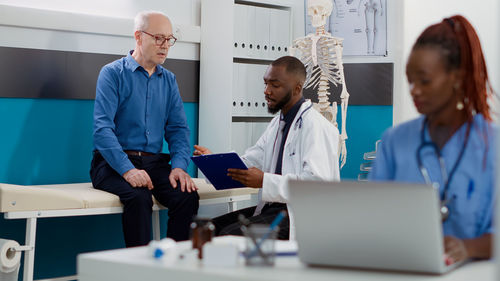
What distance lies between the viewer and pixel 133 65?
363 centimetres

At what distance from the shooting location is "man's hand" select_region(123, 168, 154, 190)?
337 centimetres

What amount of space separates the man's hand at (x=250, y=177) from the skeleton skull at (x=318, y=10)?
145 centimetres

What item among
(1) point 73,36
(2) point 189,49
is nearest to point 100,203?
(1) point 73,36

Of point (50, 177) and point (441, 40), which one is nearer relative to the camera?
point (441, 40)

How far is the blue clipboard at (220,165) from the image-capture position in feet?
9.95

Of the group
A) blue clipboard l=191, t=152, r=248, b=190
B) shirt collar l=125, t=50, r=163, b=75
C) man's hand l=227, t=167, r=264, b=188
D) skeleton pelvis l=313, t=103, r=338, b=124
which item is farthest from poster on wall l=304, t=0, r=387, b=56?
man's hand l=227, t=167, r=264, b=188

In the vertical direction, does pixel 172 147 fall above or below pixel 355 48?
below

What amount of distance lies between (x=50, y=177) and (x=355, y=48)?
2062mm

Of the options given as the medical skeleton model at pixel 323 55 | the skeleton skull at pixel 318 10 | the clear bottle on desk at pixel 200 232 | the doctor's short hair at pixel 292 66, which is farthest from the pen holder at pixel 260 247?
the skeleton skull at pixel 318 10

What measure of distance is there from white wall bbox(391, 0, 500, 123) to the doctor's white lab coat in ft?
1.48

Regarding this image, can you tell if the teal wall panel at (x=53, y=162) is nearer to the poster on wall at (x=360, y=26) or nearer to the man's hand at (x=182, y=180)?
the man's hand at (x=182, y=180)

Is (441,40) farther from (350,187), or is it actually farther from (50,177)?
(50,177)

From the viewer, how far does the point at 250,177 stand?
9.98 feet

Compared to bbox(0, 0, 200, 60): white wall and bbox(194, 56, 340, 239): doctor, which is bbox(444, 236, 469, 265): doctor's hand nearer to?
bbox(194, 56, 340, 239): doctor
